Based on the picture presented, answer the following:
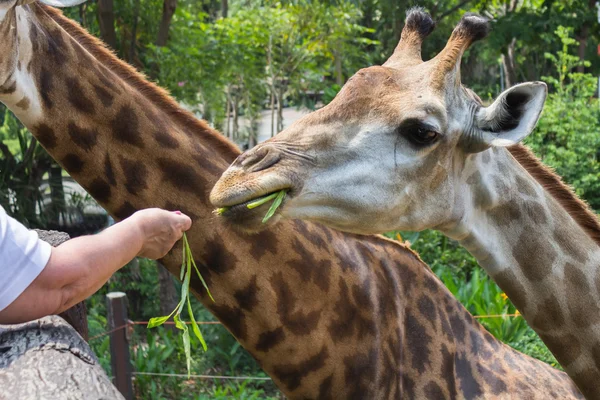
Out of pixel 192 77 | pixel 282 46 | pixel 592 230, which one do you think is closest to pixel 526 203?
pixel 592 230

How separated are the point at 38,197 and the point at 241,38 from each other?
3.69 metres

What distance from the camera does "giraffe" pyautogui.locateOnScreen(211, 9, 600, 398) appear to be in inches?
106

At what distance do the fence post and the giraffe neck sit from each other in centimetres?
336

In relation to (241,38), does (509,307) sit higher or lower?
lower

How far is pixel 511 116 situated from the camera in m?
2.77

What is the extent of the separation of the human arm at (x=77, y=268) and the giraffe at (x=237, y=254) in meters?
0.80

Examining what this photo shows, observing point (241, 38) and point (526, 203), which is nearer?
point (526, 203)

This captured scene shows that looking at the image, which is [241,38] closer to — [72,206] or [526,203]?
[72,206]

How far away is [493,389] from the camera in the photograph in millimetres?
3232

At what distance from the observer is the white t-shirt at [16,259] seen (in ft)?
6.04

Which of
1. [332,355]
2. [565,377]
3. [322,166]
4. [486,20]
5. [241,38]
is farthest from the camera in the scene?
[241,38]

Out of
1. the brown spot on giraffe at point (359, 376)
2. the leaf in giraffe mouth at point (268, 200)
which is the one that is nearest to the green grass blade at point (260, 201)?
the leaf in giraffe mouth at point (268, 200)

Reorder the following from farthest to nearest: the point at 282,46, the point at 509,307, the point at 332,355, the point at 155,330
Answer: the point at 282,46, the point at 155,330, the point at 509,307, the point at 332,355

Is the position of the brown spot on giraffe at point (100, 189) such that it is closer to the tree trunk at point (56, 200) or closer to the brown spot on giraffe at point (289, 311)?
the brown spot on giraffe at point (289, 311)
